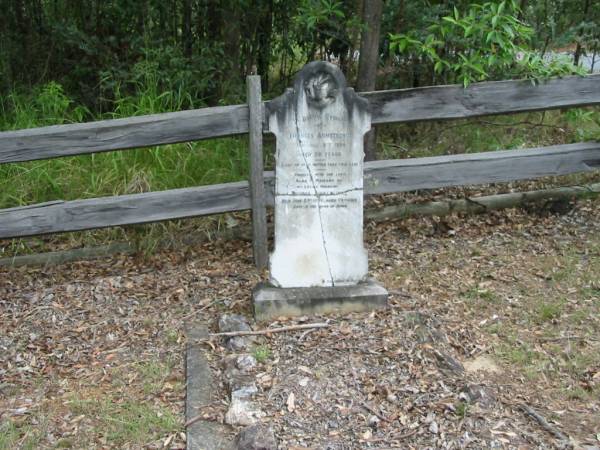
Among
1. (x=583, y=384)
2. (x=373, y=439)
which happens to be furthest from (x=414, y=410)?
(x=583, y=384)

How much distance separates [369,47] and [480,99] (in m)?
1.22

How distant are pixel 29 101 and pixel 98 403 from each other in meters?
4.09

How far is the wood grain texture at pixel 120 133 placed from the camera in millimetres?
4932

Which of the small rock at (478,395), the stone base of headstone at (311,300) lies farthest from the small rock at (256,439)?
the stone base of headstone at (311,300)

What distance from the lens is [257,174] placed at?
517 centimetres

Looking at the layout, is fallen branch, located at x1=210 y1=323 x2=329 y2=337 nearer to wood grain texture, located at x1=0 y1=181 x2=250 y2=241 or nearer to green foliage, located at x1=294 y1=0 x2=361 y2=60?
wood grain texture, located at x1=0 y1=181 x2=250 y2=241

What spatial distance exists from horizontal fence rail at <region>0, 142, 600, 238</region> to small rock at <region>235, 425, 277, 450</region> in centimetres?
215

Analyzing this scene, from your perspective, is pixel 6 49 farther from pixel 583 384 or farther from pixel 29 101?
pixel 583 384

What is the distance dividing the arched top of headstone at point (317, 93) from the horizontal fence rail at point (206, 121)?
2.59 feet

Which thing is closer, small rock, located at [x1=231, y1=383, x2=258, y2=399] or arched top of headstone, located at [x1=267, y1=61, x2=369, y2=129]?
small rock, located at [x1=231, y1=383, x2=258, y2=399]

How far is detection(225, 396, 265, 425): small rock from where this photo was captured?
3.59 meters

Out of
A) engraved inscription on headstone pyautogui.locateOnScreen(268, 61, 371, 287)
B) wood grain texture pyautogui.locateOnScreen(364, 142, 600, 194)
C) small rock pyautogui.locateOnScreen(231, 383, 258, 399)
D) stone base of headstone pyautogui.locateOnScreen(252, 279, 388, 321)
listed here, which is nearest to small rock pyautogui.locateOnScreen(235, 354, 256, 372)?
small rock pyautogui.locateOnScreen(231, 383, 258, 399)

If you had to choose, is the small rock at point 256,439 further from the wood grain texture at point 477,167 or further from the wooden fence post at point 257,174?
the wood grain texture at point 477,167

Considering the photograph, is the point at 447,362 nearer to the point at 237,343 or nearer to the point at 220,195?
the point at 237,343
